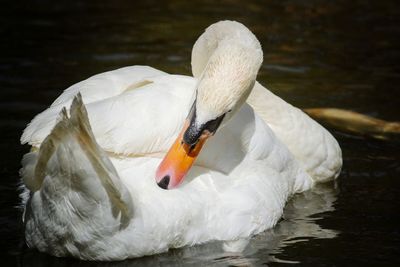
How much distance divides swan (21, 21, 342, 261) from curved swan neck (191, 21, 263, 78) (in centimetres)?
2

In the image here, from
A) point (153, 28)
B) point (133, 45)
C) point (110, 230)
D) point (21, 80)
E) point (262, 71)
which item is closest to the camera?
point (110, 230)

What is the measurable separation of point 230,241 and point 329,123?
3.17 meters

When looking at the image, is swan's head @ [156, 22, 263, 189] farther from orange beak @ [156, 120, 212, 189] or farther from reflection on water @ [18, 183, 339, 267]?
reflection on water @ [18, 183, 339, 267]

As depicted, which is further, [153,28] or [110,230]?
[153,28]

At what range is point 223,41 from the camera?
6.91 metres

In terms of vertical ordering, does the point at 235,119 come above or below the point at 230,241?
above

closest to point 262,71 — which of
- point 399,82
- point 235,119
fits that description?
point 399,82

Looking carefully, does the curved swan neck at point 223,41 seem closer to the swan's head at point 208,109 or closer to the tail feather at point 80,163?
the swan's head at point 208,109

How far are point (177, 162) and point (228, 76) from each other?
67 cm

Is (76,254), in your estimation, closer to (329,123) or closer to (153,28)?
(329,123)

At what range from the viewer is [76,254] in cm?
638

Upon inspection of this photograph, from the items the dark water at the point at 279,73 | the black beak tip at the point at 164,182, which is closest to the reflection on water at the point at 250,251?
the dark water at the point at 279,73

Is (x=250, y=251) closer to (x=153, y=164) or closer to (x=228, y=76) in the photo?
(x=153, y=164)

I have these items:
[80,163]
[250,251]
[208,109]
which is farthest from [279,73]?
[80,163]
